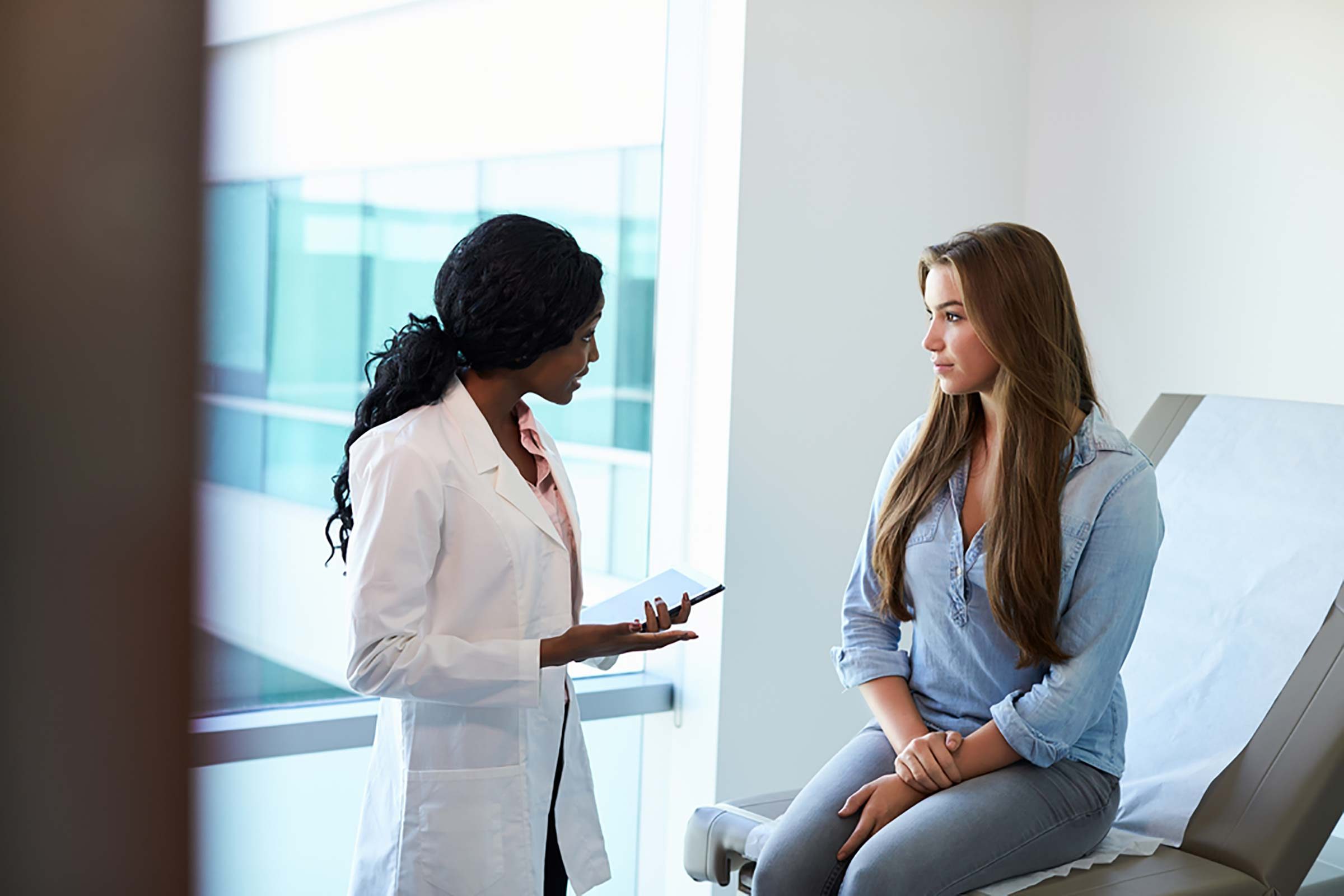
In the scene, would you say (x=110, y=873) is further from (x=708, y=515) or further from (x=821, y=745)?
(x=821, y=745)

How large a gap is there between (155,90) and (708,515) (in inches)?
95.6

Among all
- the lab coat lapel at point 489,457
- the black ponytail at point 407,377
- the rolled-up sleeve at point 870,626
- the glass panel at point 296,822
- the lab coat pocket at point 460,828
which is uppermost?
the black ponytail at point 407,377

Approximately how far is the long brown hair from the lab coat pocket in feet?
2.52

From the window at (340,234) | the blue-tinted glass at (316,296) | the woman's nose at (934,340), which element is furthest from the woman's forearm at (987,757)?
the blue-tinted glass at (316,296)

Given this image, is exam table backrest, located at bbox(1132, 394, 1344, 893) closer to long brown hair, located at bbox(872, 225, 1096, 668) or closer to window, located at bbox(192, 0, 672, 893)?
long brown hair, located at bbox(872, 225, 1096, 668)

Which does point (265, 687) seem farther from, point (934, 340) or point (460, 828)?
point (934, 340)

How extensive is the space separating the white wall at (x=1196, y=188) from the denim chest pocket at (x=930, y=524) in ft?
3.72

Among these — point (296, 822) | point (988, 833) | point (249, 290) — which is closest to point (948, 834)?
point (988, 833)

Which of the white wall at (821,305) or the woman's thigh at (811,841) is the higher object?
the white wall at (821,305)

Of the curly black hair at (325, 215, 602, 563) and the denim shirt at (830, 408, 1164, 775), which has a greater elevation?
the curly black hair at (325, 215, 602, 563)

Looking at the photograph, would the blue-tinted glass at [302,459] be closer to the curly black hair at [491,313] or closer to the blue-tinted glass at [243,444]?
the blue-tinted glass at [243,444]

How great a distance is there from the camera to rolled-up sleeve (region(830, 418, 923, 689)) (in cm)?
186

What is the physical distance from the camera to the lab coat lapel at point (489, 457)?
1438mm

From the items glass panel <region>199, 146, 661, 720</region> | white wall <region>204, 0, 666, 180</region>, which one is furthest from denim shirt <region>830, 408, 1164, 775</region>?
white wall <region>204, 0, 666, 180</region>
